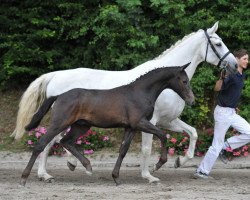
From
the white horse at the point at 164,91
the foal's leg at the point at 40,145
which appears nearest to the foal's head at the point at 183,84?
the white horse at the point at 164,91

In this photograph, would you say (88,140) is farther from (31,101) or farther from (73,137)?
(73,137)

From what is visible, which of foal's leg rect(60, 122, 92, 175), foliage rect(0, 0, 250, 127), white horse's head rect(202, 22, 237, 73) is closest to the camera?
foal's leg rect(60, 122, 92, 175)

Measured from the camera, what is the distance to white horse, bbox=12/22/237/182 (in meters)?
8.76

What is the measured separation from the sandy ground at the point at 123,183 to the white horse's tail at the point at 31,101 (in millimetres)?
874

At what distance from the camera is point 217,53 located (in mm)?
8969

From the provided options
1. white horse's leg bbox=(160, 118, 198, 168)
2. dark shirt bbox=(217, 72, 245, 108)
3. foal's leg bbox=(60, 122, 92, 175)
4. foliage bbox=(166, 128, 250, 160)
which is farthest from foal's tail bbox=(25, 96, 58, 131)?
foliage bbox=(166, 128, 250, 160)

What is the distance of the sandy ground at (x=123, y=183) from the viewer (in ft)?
24.0

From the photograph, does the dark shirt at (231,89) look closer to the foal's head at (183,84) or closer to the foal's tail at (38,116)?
the foal's head at (183,84)

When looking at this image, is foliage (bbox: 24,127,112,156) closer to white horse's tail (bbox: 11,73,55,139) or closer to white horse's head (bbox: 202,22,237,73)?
white horse's tail (bbox: 11,73,55,139)

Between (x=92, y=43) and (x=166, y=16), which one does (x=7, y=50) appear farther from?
(x=166, y=16)

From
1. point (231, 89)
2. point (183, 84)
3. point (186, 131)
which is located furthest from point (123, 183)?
point (231, 89)

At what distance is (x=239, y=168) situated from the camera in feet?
34.3

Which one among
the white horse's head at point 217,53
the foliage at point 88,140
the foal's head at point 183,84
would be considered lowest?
the foliage at point 88,140

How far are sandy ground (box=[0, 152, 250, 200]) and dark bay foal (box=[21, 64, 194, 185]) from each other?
0.39 m
